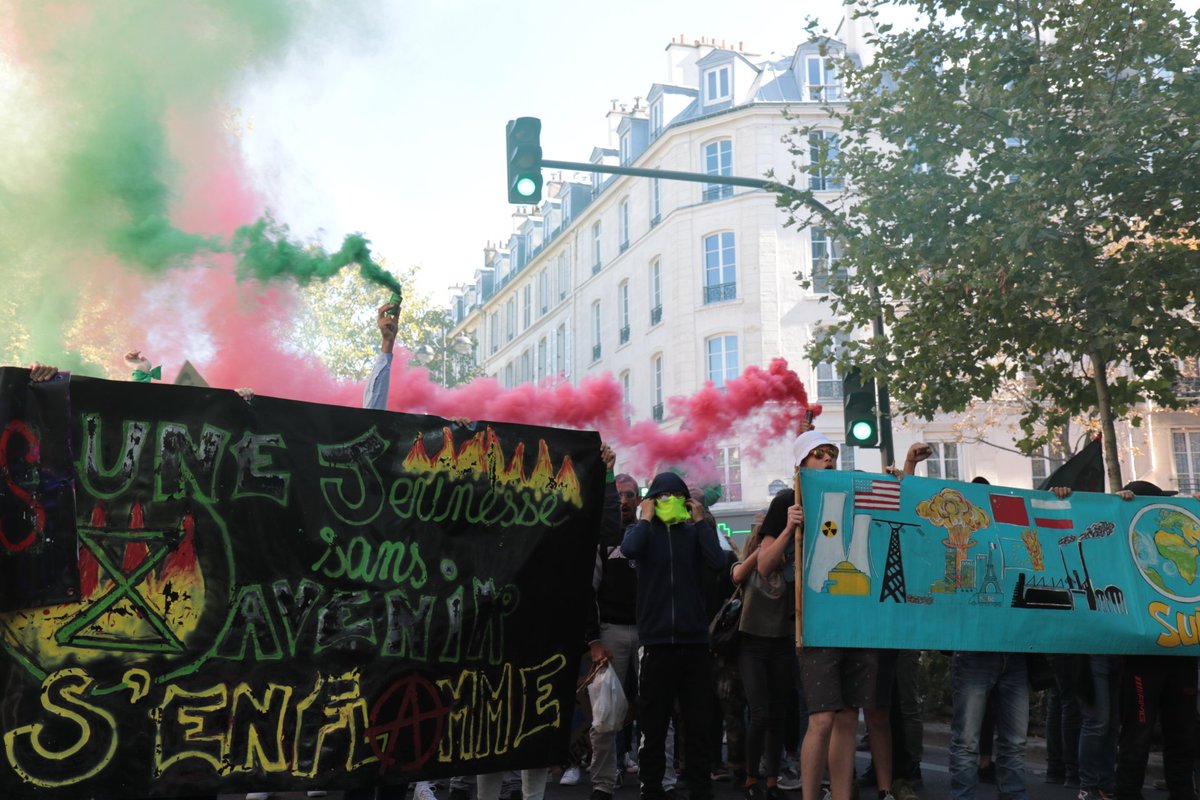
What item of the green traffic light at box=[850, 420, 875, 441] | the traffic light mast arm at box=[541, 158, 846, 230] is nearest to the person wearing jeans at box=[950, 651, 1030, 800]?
the green traffic light at box=[850, 420, 875, 441]

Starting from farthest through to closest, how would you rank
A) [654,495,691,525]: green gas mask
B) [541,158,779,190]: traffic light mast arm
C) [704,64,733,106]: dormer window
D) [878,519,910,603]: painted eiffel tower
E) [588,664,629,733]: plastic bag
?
[704,64,733,106]: dormer window, [541,158,779,190]: traffic light mast arm, [654,495,691,525]: green gas mask, [588,664,629,733]: plastic bag, [878,519,910,603]: painted eiffel tower

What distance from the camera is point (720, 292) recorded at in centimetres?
3397

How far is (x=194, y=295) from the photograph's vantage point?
35.9 feet

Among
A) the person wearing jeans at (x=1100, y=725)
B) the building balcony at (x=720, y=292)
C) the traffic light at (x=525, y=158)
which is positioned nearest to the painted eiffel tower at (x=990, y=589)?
the person wearing jeans at (x=1100, y=725)

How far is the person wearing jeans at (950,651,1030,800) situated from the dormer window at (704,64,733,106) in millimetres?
31632

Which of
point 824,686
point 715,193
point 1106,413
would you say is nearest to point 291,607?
point 824,686

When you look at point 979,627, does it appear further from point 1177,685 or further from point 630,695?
point 630,695

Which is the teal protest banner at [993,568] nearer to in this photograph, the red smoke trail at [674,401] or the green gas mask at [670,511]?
the green gas mask at [670,511]

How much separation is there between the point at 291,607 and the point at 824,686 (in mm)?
2761

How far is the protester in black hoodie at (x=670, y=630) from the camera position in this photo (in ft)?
22.1

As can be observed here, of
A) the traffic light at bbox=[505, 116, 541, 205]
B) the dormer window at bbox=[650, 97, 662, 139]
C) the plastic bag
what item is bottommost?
the plastic bag

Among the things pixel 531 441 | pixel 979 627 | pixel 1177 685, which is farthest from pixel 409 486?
pixel 1177 685

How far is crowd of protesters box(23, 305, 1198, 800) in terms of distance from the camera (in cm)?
620

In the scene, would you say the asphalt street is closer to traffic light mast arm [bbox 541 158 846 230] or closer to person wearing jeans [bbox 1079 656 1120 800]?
person wearing jeans [bbox 1079 656 1120 800]
